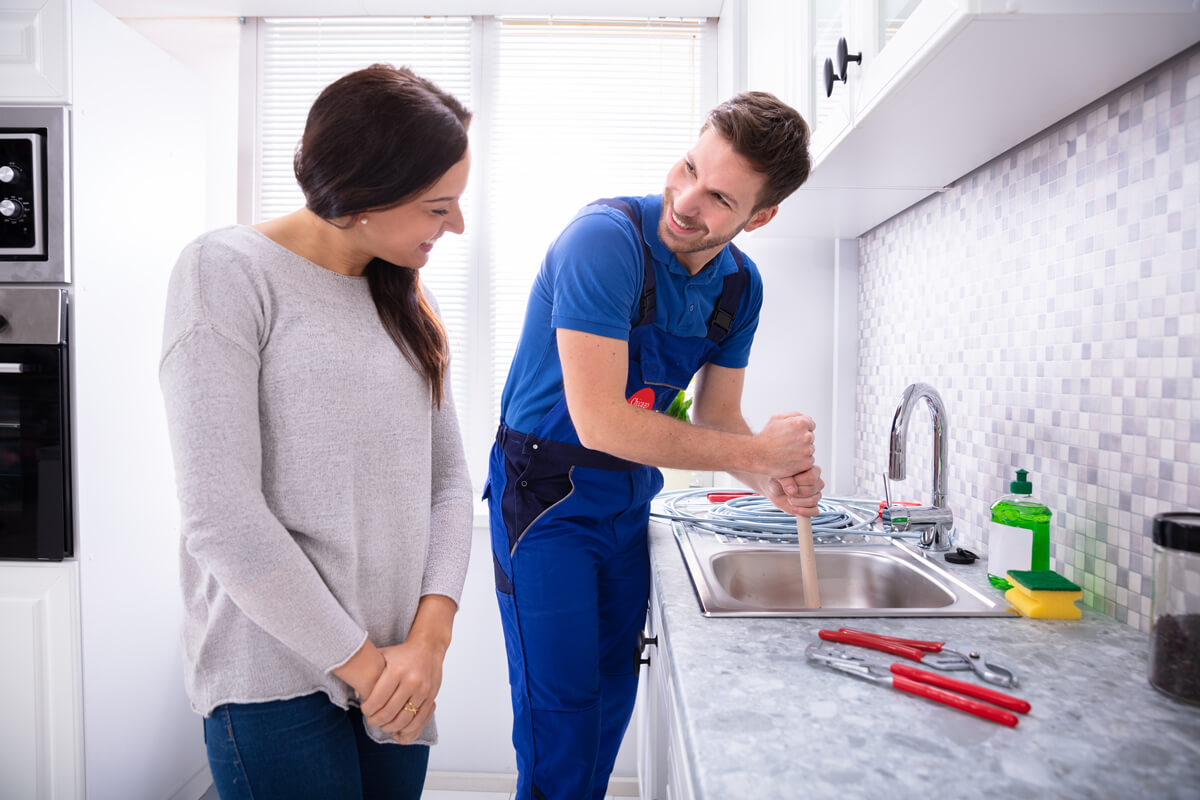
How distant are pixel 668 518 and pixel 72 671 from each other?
4.99 ft

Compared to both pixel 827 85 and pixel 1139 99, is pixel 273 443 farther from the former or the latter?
pixel 1139 99

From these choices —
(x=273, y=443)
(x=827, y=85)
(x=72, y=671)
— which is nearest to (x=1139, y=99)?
(x=827, y=85)

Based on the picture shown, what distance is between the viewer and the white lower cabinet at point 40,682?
1719mm

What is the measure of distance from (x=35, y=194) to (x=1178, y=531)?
225 cm

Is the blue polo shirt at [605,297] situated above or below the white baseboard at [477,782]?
above

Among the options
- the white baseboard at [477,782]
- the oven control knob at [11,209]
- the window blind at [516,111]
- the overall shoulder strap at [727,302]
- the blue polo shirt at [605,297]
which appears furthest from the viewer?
the window blind at [516,111]

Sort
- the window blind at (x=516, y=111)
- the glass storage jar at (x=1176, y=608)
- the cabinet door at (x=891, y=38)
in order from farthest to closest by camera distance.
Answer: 1. the window blind at (x=516, y=111)
2. the cabinet door at (x=891, y=38)
3. the glass storage jar at (x=1176, y=608)

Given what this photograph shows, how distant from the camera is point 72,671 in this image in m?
1.73

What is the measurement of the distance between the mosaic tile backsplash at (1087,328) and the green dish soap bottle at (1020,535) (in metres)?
0.05

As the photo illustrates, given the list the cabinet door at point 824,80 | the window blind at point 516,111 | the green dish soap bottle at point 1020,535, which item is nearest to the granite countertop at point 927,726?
the green dish soap bottle at point 1020,535

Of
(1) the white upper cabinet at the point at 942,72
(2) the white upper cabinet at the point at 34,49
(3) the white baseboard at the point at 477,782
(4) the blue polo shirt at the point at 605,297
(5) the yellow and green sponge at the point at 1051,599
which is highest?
(2) the white upper cabinet at the point at 34,49

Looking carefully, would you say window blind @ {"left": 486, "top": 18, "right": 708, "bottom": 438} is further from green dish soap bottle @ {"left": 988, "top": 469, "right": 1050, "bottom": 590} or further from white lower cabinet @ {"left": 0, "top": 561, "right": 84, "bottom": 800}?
green dish soap bottle @ {"left": 988, "top": 469, "right": 1050, "bottom": 590}

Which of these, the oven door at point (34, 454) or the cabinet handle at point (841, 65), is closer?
the cabinet handle at point (841, 65)

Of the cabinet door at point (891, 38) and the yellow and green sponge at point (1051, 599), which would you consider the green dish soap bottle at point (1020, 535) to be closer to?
the yellow and green sponge at point (1051, 599)
